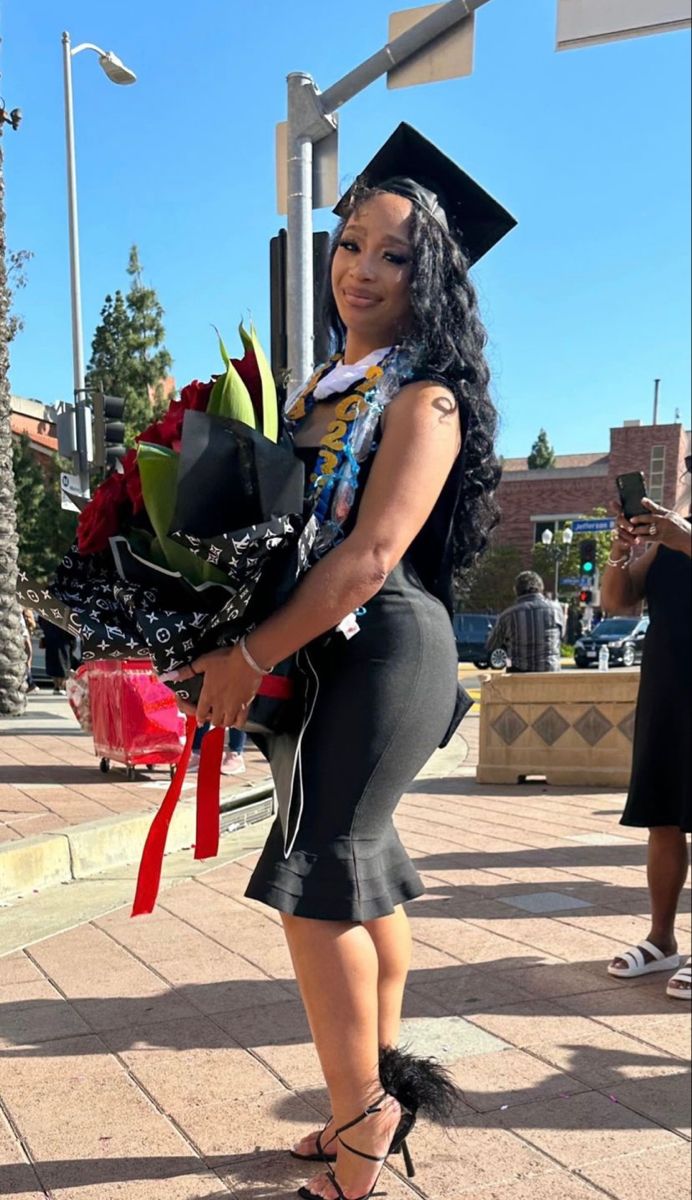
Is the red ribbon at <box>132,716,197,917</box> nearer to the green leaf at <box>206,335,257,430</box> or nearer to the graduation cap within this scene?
the green leaf at <box>206,335,257,430</box>

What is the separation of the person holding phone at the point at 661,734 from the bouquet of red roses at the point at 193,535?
1.76m

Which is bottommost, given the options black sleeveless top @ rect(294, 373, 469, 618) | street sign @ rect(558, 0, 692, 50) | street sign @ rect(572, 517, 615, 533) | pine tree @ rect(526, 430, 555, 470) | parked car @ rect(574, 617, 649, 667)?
parked car @ rect(574, 617, 649, 667)

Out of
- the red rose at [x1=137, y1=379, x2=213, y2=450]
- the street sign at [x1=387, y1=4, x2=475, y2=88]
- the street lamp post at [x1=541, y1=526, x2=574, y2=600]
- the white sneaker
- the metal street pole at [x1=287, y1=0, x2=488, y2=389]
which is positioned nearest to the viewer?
the red rose at [x1=137, y1=379, x2=213, y2=450]

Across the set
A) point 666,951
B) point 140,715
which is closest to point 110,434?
point 140,715

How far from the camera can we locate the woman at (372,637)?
1.70 meters

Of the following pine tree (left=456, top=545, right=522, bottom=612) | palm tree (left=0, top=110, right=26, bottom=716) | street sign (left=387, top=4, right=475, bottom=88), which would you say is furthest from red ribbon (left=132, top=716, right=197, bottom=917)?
pine tree (left=456, top=545, right=522, bottom=612)

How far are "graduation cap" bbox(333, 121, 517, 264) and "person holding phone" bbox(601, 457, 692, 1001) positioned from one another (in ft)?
4.50

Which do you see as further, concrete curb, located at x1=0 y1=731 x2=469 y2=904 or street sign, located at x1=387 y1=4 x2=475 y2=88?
street sign, located at x1=387 y1=4 x2=475 y2=88

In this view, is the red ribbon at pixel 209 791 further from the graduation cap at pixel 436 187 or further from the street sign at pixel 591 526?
the street sign at pixel 591 526

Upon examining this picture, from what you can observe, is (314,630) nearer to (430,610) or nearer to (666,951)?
(430,610)

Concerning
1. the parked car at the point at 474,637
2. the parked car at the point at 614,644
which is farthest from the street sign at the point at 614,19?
the parked car at the point at 614,644

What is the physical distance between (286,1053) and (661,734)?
1.58 metres

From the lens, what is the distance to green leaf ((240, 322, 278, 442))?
178 cm

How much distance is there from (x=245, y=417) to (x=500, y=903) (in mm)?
2979
